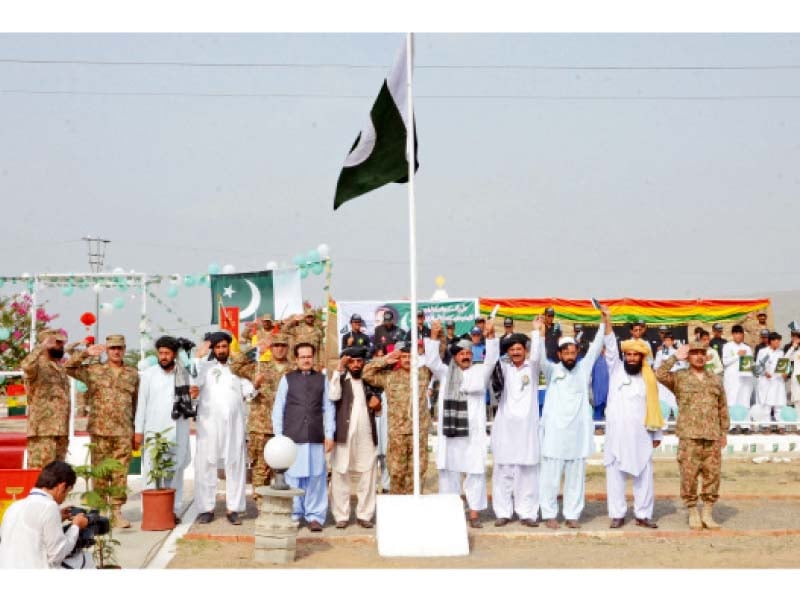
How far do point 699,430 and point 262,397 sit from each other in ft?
13.0

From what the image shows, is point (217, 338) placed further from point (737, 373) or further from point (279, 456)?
point (737, 373)

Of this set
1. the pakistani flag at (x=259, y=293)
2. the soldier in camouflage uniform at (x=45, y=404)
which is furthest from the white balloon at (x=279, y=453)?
the pakistani flag at (x=259, y=293)

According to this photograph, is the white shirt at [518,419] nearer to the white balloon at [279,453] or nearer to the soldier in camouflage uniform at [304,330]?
the white balloon at [279,453]

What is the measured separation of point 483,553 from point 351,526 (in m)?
1.53

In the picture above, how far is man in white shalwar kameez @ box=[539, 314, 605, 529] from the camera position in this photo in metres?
8.89

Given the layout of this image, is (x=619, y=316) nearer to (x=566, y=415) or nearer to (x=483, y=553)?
(x=566, y=415)

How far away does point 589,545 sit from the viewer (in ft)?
26.8

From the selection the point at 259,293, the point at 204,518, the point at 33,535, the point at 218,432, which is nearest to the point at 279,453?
the point at 218,432

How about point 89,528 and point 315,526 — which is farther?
point 315,526

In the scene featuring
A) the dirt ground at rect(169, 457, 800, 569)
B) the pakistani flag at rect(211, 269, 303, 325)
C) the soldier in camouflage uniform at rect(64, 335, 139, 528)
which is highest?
the pakistani flag at rect(211, 269, 303, 325)

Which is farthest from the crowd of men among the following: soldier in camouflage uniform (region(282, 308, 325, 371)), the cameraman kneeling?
the cameraman kneeling

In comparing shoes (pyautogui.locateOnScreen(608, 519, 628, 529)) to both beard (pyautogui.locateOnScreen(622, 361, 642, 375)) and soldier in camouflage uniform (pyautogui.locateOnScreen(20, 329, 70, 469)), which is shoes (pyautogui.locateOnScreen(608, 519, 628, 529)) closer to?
beard (pyautogui.locateOnScreen(622, 361, 642, 375))

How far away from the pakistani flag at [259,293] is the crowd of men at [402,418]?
3775mm

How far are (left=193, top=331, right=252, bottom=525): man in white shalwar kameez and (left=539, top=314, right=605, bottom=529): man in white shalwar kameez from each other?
8.96 feet
